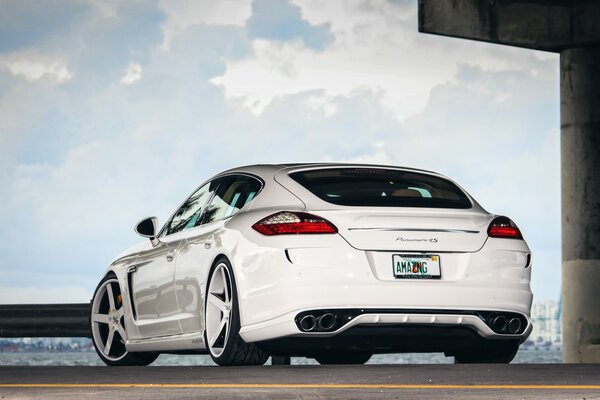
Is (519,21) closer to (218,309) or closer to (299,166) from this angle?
(299,166)

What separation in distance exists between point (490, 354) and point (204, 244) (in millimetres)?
2365

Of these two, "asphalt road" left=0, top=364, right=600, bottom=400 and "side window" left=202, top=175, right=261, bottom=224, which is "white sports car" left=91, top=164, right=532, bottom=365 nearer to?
"side window" left=202, top=175, right=261, bottom=224

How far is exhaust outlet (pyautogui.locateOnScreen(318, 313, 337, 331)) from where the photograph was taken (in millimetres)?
9875

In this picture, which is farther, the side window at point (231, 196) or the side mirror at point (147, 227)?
the side mirror at point (147, 227)

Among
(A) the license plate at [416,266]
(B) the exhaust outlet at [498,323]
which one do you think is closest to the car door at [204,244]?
(A) the license plate at [416,266]

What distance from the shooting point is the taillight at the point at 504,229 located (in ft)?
34.2

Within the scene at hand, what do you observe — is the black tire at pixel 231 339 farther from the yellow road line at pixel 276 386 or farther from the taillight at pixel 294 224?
the yellow road line at pixel 276 386

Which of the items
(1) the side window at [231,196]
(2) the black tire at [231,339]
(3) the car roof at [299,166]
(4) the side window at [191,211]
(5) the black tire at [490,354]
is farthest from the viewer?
(4) the side window at [191,211]

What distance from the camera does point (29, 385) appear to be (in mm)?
8711

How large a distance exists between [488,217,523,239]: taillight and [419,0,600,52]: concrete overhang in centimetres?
1085

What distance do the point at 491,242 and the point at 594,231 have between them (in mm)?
10884

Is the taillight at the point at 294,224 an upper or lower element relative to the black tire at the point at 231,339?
upper

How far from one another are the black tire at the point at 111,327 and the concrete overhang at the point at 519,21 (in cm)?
966

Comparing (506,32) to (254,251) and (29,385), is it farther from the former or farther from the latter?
(29,385)
